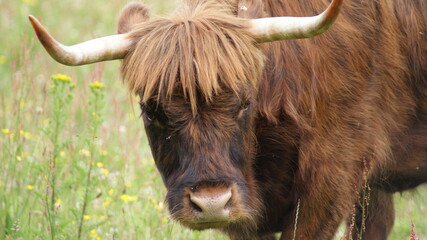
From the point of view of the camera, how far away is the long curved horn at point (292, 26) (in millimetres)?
4170

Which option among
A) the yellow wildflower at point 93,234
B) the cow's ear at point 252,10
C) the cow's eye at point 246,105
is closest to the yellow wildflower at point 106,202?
the yellow wildflower at point 93,234

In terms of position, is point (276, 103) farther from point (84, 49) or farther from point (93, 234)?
point (93, 234)

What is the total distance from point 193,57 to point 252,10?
504mm

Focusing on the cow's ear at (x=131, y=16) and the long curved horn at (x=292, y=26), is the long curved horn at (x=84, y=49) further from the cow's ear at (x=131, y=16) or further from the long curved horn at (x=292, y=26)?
the long curved horn at (x=292, y=26)

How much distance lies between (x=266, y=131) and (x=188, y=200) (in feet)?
2.16

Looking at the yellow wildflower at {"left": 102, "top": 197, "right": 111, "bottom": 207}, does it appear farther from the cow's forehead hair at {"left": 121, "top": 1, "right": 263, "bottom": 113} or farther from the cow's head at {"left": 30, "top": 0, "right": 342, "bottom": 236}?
the cow's forehead hair at {"left": 121, "top": 1, "right": 263, "bottom": 113}

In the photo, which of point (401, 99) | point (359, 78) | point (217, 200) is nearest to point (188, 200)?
point (217, 200)

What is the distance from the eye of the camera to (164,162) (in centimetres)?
473

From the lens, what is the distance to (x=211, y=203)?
420cm

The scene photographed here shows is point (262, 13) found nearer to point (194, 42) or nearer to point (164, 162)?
point (194, 42)

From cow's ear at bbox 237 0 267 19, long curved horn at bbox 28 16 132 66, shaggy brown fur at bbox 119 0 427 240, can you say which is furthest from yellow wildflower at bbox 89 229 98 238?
cow's ear at bbox 237 0 267 19

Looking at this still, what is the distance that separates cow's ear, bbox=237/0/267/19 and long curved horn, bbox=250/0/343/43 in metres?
0.15

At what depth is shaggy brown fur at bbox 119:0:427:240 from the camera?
14.6ft

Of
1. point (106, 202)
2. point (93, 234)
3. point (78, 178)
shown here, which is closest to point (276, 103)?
point (78, 178)
